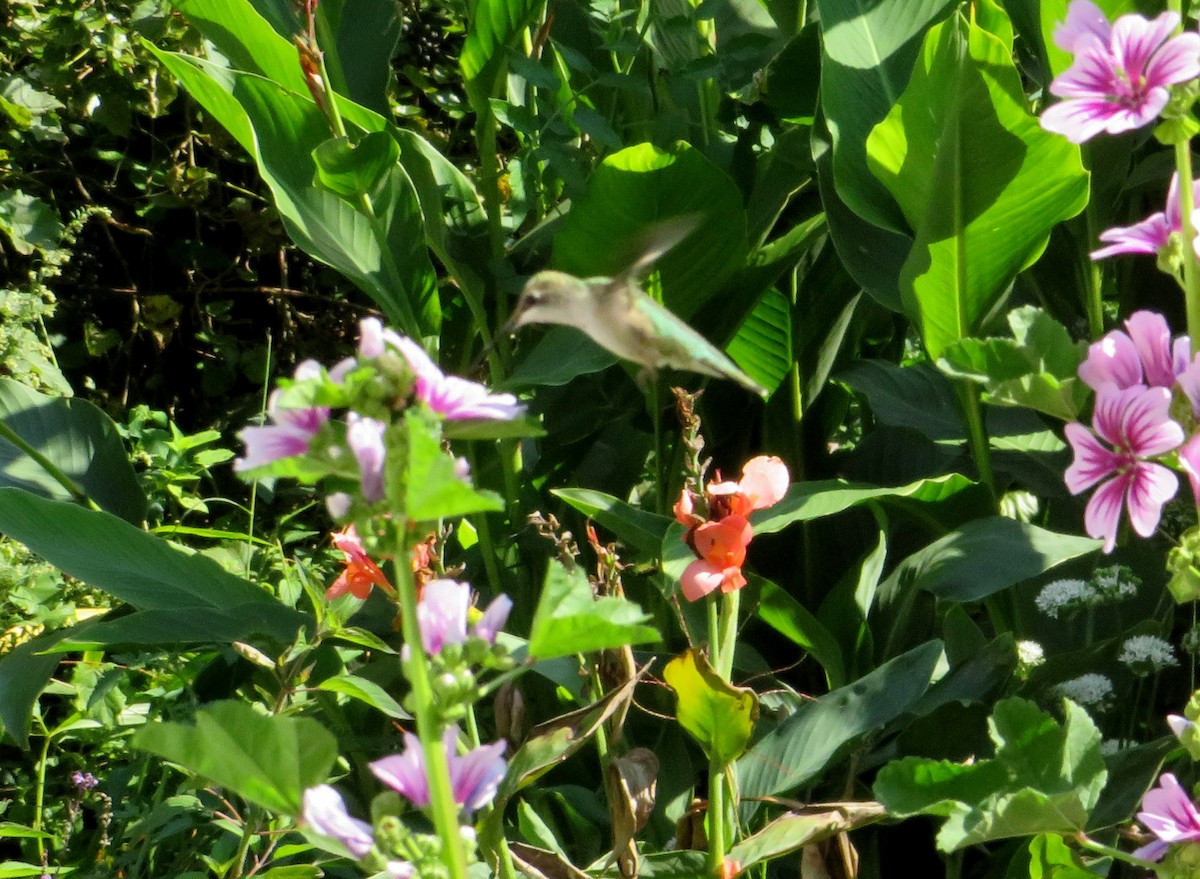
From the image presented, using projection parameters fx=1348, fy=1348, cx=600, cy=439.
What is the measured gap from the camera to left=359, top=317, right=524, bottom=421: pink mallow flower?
49 centimetres

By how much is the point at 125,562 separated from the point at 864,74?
900mm

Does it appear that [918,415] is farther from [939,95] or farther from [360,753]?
[360,753]

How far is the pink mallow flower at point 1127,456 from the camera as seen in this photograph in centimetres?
66

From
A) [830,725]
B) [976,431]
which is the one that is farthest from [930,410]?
[830,725]

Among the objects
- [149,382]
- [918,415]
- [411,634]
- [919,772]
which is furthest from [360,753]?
[149,382]

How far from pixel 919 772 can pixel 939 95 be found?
734mm

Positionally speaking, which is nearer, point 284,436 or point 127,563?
point 284,436

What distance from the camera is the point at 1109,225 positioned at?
1.45m

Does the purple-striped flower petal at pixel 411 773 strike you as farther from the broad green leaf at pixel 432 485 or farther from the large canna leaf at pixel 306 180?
the large canna leaf at pixel 306 180

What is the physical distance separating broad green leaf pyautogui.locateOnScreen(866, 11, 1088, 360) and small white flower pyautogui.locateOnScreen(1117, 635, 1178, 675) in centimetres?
35

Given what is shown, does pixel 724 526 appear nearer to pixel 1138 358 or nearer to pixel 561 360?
pixel 1138 358

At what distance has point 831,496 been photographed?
1.14 meters

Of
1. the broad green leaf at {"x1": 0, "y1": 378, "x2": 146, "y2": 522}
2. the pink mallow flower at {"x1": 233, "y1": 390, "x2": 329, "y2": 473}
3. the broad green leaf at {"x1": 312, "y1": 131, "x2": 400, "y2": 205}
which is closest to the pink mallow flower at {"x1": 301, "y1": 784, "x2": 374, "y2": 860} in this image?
the pink mallow flower at {"x1": 233, "y1": 390, "x2": 329, "y2": 473}

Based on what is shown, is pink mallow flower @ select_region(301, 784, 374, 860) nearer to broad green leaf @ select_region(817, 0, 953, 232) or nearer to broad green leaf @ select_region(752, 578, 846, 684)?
broad green leaf @ select_region(752, 578, 846, 684)
